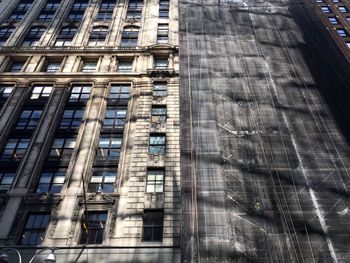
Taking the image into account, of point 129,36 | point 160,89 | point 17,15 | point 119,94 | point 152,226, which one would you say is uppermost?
point 17,15

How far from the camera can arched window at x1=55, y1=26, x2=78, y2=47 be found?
45694 millimetres

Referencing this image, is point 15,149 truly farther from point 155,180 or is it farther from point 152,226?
point 152,226

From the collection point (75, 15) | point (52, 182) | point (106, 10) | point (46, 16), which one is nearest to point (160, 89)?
point (52, 182)

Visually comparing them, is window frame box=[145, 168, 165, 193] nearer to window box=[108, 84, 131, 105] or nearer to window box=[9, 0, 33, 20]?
window box=[108, 84, 131, 105]

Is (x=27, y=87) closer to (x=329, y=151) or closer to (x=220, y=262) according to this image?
(x=220, y=262)

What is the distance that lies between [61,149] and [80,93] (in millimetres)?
8221

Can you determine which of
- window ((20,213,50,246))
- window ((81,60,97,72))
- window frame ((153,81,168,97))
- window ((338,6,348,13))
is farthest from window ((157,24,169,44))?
window ((338,6,348,13))

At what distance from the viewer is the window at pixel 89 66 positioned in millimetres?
41956

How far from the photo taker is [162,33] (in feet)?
153

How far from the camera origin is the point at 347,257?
73.3ft

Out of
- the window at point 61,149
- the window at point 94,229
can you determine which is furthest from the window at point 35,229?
the window at point 61,149

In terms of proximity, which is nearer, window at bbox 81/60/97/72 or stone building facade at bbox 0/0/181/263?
stone building facade at bbox 0/0/181/263

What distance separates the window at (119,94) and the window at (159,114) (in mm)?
3482

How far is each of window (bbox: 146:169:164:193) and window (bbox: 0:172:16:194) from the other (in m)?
A: 11.3
